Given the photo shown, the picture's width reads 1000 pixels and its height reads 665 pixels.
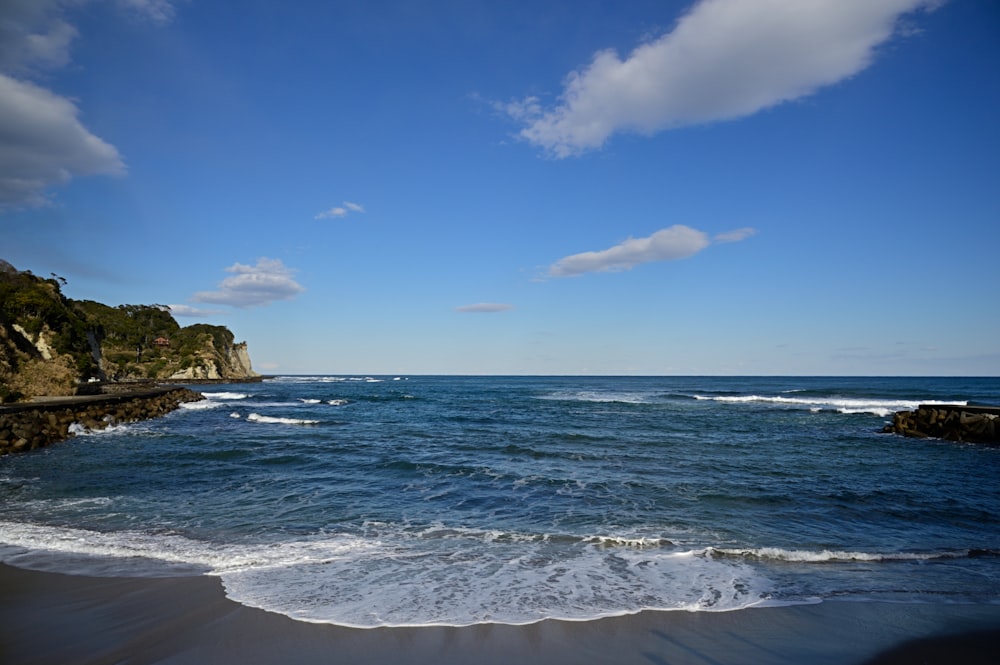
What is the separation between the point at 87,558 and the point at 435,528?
5.46 meters

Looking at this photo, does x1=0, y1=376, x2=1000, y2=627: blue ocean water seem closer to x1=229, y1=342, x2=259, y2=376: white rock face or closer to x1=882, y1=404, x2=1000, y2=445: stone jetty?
x1=882, y1=404, x2=1000, y2=445: stone jetty

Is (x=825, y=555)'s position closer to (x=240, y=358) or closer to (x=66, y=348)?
(x=66, y=348)

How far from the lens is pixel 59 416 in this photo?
23609 millimetres

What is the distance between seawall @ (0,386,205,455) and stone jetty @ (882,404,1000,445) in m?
39.1

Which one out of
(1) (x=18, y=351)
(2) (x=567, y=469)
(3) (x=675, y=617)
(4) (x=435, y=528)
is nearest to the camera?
(3) (x=675, y=617)

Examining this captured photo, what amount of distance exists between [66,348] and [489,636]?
48024 mm

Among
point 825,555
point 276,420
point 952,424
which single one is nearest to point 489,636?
point 825,555

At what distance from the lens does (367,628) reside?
5.53 m

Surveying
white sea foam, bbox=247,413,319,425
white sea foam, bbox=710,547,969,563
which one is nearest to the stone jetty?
white sea foam, bbox=710,547,969,563

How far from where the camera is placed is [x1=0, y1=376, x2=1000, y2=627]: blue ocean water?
6.70m

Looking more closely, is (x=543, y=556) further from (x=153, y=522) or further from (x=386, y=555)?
(x=153, y=522)

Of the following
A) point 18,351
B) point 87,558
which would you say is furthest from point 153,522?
point 18,351

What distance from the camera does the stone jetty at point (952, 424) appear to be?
2338 centimetres

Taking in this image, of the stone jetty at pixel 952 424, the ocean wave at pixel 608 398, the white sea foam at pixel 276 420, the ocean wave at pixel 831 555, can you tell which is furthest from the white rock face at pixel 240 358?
the ocean wave at pixel 831 555
